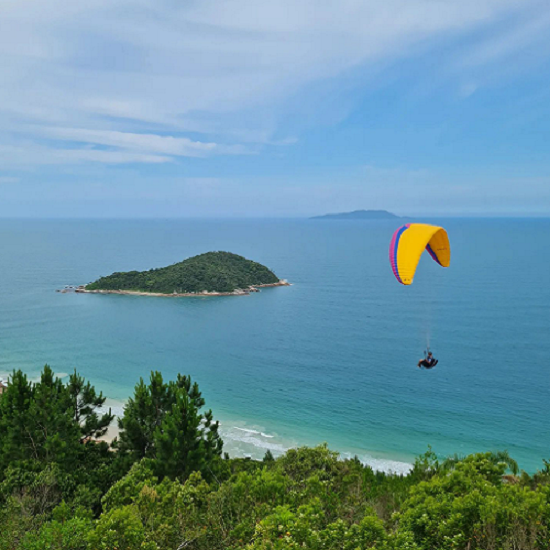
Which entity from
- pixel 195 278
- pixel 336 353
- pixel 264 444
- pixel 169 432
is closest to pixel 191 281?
pixel 195 278

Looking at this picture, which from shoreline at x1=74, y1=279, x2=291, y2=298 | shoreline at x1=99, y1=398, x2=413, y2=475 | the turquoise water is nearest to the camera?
shoreline at x1=99, y1=398, x2=413, y2=475

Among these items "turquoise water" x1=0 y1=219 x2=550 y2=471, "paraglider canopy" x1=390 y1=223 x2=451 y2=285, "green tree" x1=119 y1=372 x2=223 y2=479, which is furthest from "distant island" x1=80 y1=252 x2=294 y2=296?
"paraglider canopy" x1=390 y1=223 x2=451 y2=285

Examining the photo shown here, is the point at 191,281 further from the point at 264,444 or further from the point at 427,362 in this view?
the point at 427,362

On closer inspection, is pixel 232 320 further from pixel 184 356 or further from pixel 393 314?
pixel 393 314

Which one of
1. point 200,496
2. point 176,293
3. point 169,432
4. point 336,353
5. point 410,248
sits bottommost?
point 336,353

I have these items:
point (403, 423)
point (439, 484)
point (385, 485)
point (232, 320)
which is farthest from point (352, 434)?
point (232, 320)

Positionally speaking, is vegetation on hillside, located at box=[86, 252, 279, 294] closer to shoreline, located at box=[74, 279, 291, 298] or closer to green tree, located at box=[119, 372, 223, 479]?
shoreline, located at box=[74, 279, 291, 298]
